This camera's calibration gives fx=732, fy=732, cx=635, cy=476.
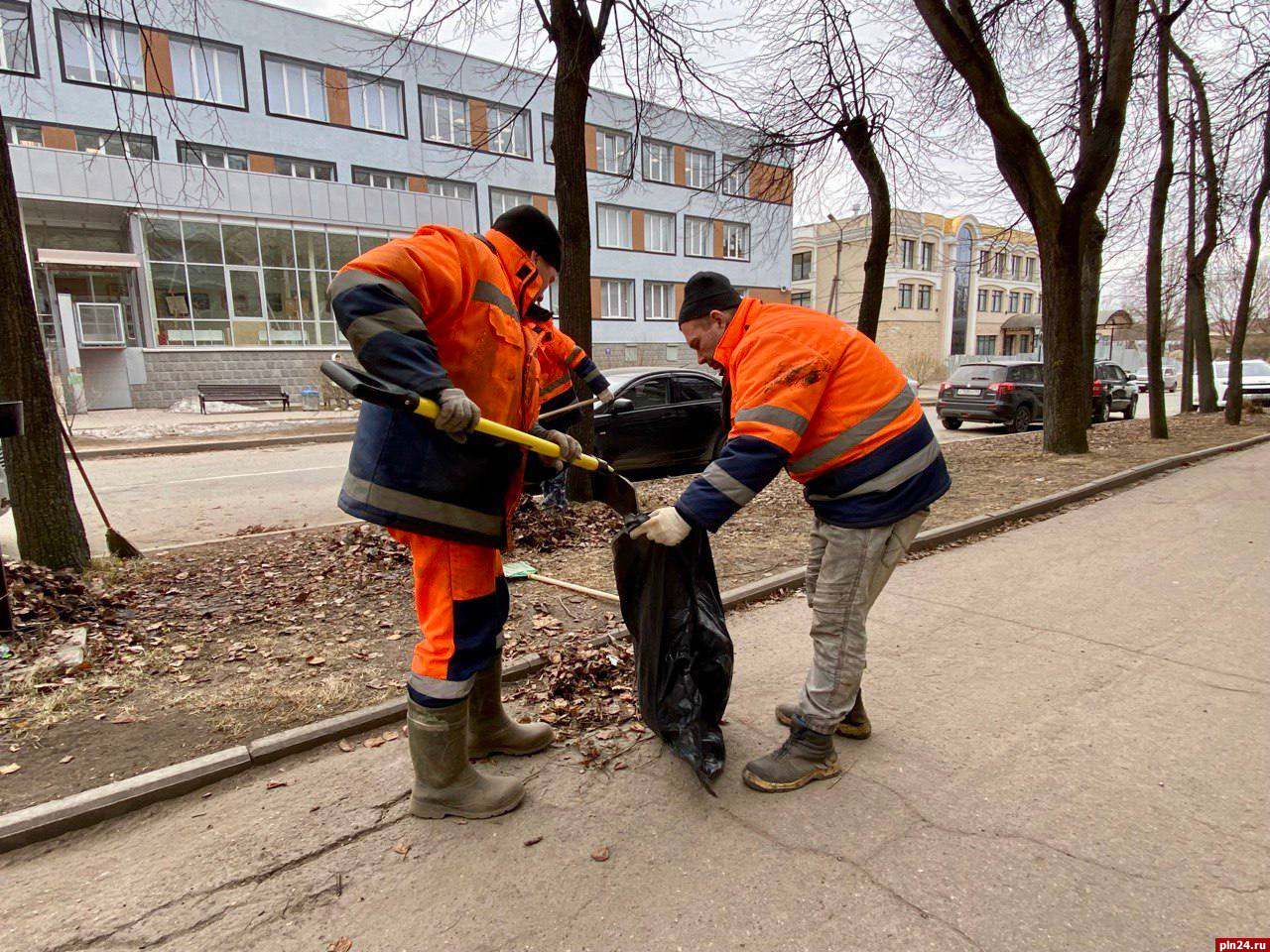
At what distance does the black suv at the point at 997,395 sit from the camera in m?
15.7

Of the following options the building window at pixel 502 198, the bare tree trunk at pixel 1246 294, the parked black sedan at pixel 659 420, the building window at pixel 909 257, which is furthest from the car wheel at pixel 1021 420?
the building window at pixel 909 257

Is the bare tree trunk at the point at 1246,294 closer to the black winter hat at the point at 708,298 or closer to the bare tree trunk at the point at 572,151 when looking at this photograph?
the bare tree trunk at the point at 572,151

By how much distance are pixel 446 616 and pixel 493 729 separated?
0.72 m

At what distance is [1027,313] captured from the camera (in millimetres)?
59938

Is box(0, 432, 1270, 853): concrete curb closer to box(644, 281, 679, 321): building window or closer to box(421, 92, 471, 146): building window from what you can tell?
box(421, 92, 471, 146): building window

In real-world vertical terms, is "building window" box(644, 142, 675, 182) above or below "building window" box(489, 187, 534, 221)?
above

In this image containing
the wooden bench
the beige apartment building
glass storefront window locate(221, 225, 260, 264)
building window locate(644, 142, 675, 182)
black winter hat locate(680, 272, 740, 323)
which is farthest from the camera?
the beige apartment building

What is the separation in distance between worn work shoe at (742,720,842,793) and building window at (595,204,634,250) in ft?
106

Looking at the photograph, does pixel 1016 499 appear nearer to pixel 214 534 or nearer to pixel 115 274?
pixel 214 534

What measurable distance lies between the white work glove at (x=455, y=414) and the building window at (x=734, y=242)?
37.5 meters

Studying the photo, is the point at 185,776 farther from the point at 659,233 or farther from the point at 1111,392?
the point at 659,233

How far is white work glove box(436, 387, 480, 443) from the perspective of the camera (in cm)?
202

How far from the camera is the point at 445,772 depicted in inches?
97.6

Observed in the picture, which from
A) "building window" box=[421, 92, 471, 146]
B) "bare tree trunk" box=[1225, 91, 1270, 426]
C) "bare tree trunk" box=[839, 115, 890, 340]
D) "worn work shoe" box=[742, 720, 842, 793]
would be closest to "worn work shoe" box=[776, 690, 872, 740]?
"worn work shoe" box=[742, 720, 842, 793]
